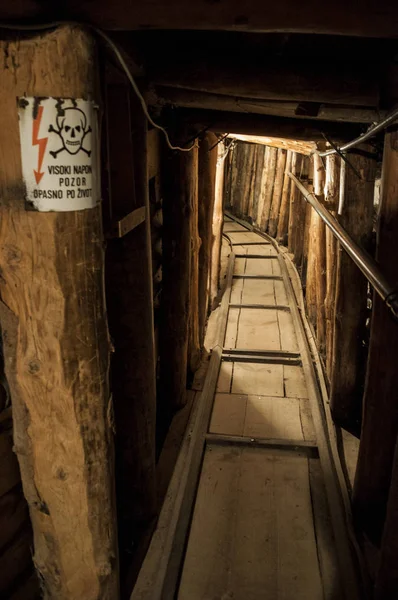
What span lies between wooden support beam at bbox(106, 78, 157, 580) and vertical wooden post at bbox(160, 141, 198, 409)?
46.9 inches

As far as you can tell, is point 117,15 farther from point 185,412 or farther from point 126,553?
point 185,412

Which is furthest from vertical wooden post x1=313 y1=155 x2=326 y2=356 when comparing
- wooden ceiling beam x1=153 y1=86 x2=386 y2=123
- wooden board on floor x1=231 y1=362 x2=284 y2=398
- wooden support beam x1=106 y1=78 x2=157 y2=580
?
wooden support beam x1=106 y1=78 x2=157 y2=580

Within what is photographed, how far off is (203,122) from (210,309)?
3621mm

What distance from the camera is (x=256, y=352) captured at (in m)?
5.55

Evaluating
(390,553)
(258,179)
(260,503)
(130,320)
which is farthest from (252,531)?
(258,179)

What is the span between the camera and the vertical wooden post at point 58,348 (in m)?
1.35

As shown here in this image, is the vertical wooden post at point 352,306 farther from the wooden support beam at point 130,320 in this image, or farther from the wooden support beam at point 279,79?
the wooden support beam at point 130,320

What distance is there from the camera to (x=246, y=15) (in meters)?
1.43

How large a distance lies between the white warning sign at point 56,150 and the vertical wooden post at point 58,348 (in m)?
0.03

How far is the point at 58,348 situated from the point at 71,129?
661 millimetres

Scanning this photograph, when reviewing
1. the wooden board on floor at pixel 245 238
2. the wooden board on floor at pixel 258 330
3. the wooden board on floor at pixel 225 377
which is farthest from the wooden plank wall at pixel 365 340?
the wooden board on floor at pixel 245 238

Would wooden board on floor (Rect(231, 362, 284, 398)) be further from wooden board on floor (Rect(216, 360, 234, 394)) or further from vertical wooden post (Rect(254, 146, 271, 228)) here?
vertical wooden post (Rect(254, 146, 271, 228))

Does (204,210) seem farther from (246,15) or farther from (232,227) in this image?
(232,227)

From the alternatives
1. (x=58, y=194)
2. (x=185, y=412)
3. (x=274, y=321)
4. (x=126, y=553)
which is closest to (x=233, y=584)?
(x=126, y=553)
